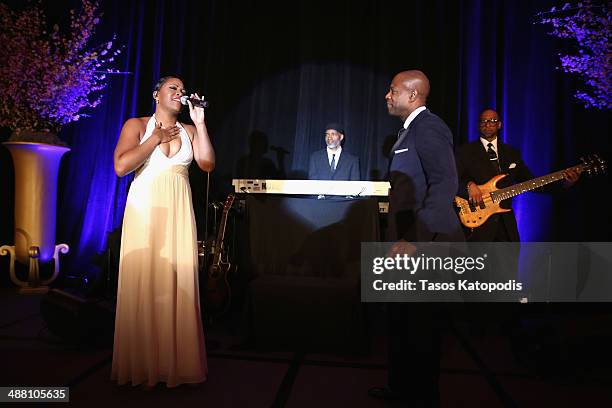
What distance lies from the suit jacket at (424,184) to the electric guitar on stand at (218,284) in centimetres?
174

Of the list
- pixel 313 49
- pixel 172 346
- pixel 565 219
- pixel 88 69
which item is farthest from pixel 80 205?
pixel 565 219

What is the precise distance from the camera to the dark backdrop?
14.7 ft

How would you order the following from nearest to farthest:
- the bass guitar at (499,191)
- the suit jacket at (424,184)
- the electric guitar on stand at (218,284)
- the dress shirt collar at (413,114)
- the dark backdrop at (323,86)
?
the suit jacket at (424,184)
the dress shirt collar at (413,114)
the electric guitar on stand at (218,284)
the bass guitar at (499,191)
the dark backdrop at (323,86)

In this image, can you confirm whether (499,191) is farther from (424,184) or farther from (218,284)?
(218,284)

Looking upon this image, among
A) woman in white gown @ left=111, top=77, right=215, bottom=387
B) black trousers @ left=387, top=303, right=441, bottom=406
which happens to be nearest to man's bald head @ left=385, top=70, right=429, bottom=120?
black trousers @ left=387, top=303, right=441, bottom=406

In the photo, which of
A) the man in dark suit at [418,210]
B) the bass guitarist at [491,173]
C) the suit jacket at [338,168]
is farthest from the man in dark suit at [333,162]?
the man in dark suit at [418,210]

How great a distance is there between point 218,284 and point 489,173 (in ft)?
8.57

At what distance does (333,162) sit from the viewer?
4.58 m

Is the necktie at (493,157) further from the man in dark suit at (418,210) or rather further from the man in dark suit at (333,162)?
the man in dark suit at (418,210)

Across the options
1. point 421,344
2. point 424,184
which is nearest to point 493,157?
point 424,184

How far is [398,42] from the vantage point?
16.1 feet

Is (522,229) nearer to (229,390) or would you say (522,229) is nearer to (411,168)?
(411,168)

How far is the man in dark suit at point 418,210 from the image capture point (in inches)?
76.8

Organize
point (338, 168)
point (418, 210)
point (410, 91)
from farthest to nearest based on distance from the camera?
point (338, 168) → point (410, 91) → point (418, 210)
